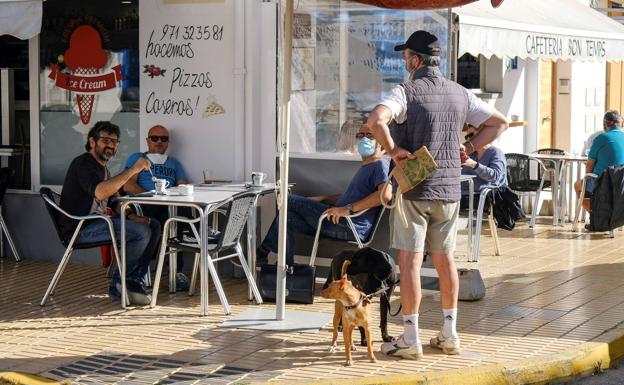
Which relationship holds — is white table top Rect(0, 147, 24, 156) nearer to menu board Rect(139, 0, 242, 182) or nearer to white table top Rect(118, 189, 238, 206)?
menu board Rect(139, 0, 242, 182)

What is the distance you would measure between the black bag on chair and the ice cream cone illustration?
9.46ft

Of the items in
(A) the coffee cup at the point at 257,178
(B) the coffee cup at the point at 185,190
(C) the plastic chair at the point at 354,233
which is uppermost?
(A) the coffee cup at the point at 257,178

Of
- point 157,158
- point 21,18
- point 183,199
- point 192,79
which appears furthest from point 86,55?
point 183,199

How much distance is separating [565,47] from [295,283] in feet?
16.8

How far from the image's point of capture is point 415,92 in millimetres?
7168

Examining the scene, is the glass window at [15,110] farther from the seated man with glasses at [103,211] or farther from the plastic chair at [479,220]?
the plastic chair at [479,220]

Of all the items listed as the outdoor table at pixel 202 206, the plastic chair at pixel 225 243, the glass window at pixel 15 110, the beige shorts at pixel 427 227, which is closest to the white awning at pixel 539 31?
→ the outdoor table at pixel 202 206

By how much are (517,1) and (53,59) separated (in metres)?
5.19

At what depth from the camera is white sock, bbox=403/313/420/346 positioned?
7.18 metres

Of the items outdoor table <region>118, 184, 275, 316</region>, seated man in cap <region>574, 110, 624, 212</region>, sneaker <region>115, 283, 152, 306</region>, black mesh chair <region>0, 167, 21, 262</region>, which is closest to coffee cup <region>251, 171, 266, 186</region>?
outdoor table <region>118, 184, 275, 316</region>

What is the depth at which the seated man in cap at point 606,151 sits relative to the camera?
506 inches

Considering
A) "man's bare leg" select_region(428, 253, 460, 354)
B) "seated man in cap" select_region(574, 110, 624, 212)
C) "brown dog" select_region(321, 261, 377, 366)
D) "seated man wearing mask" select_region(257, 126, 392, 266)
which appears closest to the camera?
"brown dog" select_region(321, 261, 377, 366)

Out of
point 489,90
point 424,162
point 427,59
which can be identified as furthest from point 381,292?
point 489,90

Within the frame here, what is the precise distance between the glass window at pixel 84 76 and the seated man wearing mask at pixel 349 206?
2.09 metres
